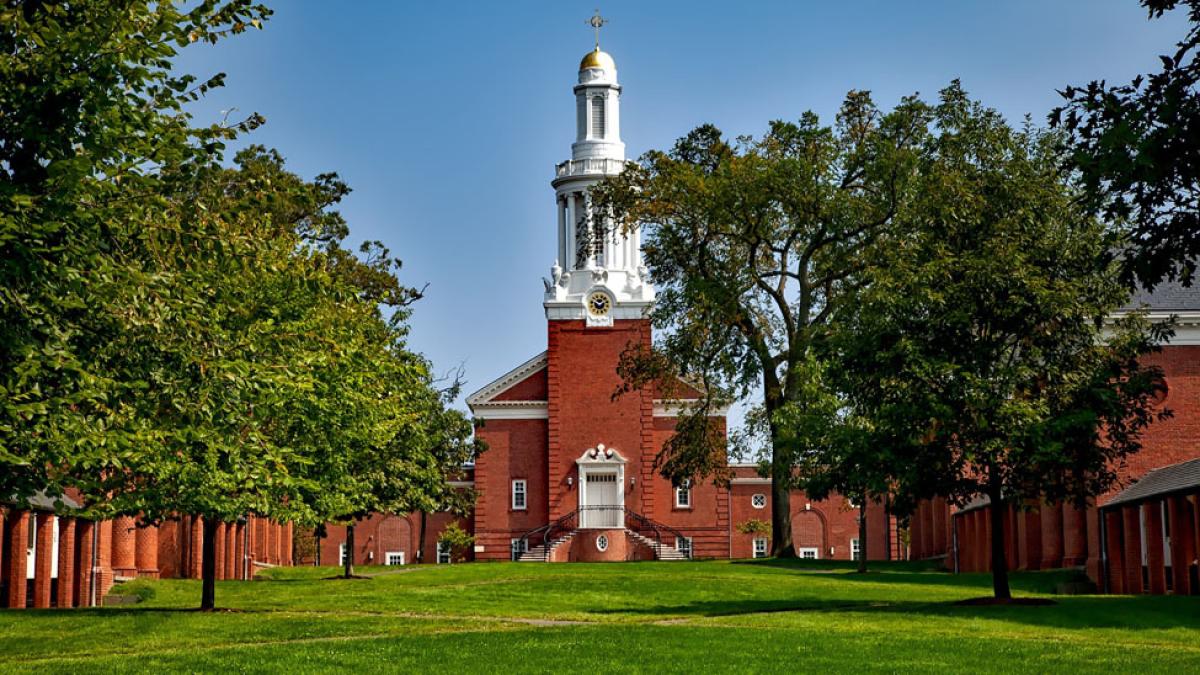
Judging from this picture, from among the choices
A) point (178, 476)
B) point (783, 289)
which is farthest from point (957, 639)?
point (783, 289)

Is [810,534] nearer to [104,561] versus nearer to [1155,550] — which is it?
[1155,550]

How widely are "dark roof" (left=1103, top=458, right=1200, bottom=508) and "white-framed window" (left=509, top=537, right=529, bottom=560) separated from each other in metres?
40.9

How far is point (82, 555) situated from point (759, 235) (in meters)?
23.7

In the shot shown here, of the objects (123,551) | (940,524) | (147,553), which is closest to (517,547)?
(940,524)

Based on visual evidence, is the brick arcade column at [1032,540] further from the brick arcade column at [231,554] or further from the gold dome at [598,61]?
the gold dome at [598,61]

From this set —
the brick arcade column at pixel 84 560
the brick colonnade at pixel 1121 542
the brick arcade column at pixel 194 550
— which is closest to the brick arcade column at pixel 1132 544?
the brick colonnade at pixel 1121 542

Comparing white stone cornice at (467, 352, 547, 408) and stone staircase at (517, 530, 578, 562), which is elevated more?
white stone cornice at (467, 352, 547, 408)

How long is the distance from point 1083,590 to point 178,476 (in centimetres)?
2420

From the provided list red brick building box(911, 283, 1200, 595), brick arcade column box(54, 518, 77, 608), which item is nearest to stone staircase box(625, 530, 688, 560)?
red brick building box(911, 283, 1200, 595)

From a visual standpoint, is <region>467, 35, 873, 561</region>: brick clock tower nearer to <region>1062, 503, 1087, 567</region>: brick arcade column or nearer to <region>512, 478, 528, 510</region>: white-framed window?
<region>512, 478, 528, 510</region>: white-framed window

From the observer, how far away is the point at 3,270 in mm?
15820

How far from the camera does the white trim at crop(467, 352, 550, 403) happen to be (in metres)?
80.3

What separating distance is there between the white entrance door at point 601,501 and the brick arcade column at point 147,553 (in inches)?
1289

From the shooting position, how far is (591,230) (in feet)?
263
